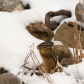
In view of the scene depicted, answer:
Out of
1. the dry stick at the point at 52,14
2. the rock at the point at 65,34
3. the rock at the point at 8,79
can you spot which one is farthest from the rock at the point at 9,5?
the rock at the point at 8,79

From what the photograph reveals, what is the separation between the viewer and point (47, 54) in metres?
0.99

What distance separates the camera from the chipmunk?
0.91 meters

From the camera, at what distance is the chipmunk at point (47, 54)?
36.0 inches

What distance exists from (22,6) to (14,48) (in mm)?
1842

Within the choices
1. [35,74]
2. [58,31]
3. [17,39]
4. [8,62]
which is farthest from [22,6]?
[35,74]

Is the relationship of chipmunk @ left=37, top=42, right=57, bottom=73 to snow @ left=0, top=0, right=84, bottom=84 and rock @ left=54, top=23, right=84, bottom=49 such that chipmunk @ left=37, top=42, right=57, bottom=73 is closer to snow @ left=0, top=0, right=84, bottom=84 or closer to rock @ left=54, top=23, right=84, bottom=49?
snow @ left=0, top=0, right=84, bottom=84

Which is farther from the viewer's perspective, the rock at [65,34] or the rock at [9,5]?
the rock at [9,5]

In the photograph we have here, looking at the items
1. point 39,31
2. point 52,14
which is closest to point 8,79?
point 39,31

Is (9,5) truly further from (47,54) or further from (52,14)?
(47,54)

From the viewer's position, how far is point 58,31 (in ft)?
8.42

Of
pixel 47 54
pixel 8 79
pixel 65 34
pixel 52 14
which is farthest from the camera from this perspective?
pixel 52 14

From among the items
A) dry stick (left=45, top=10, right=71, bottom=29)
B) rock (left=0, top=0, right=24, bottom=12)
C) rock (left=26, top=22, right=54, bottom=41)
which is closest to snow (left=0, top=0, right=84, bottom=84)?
rock (left=26, top=22, right=54, bottom=41)

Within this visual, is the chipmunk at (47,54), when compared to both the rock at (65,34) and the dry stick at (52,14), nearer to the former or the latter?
the rock at (65,34)

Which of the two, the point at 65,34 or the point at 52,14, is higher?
the point at 52,14
